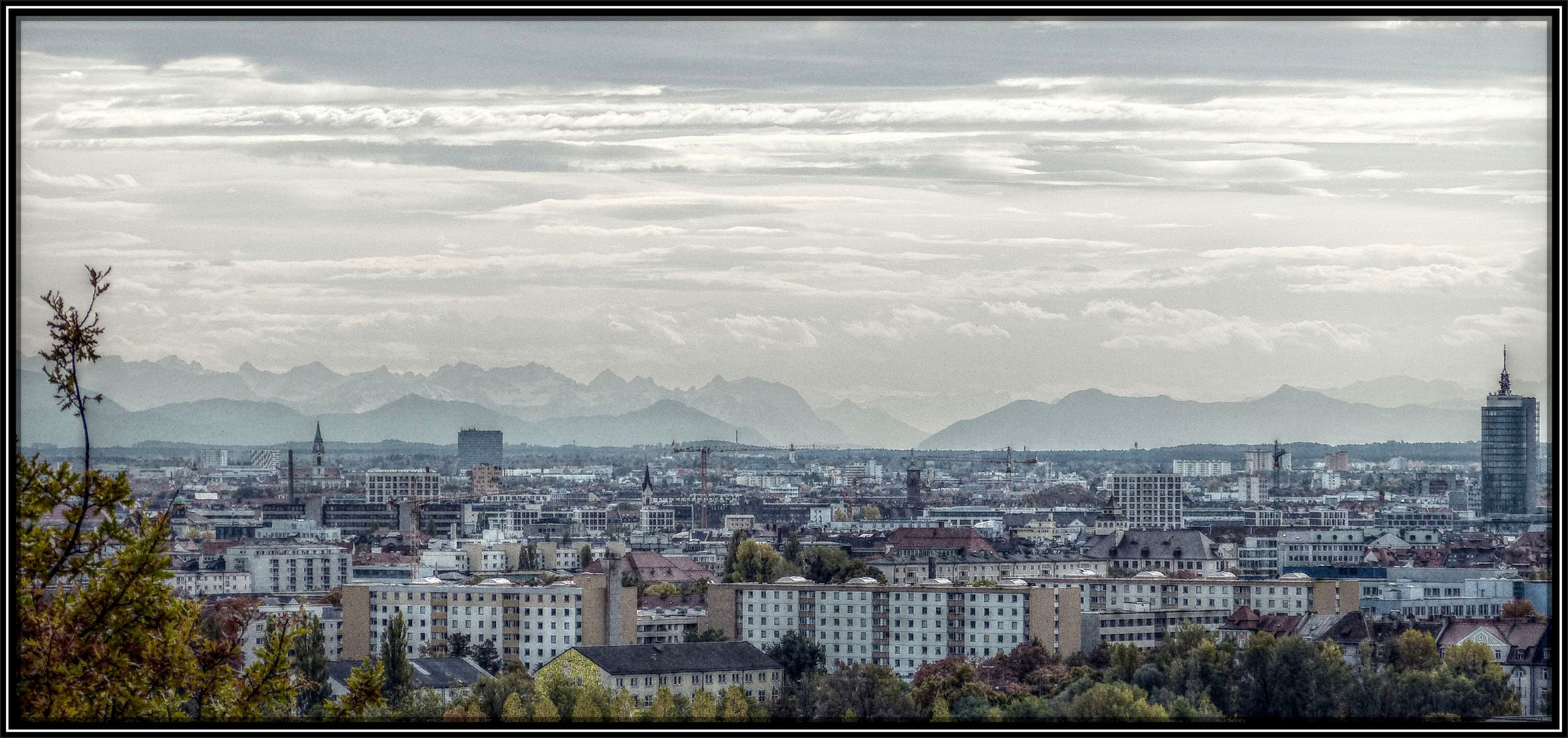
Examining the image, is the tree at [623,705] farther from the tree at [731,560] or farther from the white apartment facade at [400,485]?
the white apartment facade at [400,485]

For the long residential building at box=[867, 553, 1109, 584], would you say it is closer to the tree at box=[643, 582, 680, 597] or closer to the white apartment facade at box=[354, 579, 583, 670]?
the tree at box=[643, 582, 680, 597]

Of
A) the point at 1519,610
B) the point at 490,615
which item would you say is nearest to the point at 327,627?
the point at 490,615

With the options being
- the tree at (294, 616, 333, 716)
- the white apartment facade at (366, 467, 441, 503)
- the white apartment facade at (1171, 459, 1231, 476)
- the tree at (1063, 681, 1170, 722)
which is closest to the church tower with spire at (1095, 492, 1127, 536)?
the white apartment facade at (366, 467, 441, 503)

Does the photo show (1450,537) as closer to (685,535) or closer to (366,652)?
(685,535)

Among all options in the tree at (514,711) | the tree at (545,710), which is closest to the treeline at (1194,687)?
the tree at (545,710)

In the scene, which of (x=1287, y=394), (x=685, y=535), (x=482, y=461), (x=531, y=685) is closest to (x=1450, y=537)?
(x=685, y=535)
